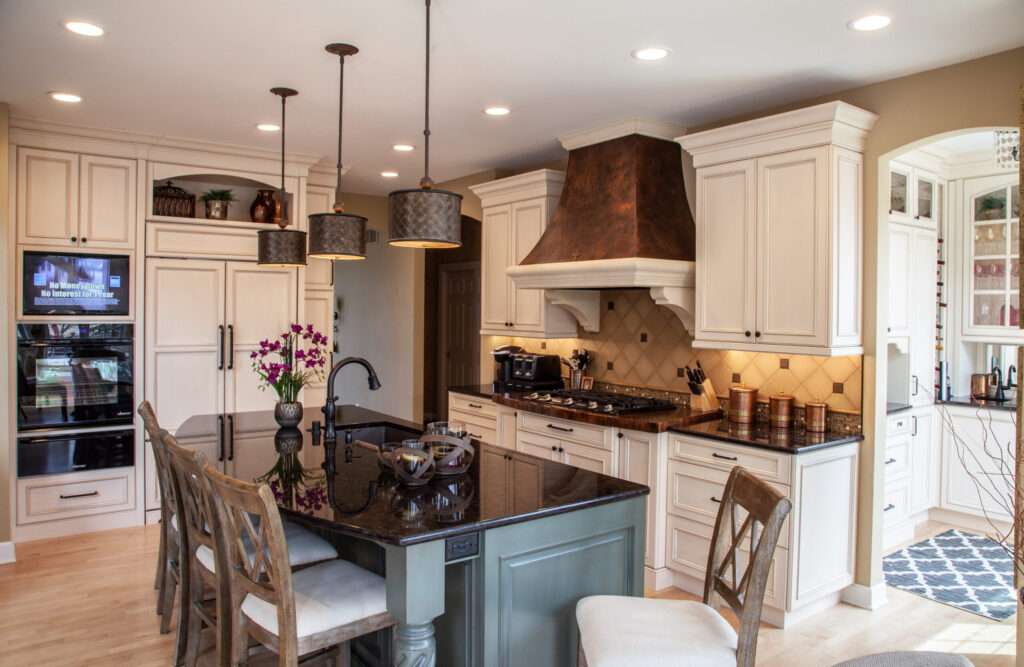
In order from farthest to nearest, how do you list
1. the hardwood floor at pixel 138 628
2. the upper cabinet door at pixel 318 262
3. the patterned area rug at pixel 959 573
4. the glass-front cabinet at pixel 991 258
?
the upper cabinet door at pixel 318 262, the glass-front cabinet at pixel 991 258, the patterned area rug at pixel 959 573, the hardwood floor at pixel 138 628

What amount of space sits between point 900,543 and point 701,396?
176 cm

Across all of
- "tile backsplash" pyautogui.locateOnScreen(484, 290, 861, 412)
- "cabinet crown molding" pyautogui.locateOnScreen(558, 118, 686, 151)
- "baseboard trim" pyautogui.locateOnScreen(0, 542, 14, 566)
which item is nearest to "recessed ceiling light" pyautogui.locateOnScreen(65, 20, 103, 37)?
"cabinet crown molding" pyautogui.locateOnScreen(558, 118, 686, 151)

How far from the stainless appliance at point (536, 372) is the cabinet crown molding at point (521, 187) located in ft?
3.83

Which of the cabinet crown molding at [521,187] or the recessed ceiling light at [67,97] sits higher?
the recessed ceiling light at [67,97]

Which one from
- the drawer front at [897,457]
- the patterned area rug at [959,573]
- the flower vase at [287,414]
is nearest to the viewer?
the flower vase at [287,414]

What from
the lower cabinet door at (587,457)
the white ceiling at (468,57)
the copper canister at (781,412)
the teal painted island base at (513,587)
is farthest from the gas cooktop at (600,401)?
the teal painted island base at (513,587)

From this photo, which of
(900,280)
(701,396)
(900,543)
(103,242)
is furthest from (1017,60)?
(103,242)

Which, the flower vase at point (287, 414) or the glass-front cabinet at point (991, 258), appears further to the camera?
the glass-front cabinet at point (991, 258)

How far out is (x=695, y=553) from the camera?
12.3 ft

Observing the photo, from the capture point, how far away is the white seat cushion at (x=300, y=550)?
253cm

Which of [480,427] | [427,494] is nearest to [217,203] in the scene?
[480,427]

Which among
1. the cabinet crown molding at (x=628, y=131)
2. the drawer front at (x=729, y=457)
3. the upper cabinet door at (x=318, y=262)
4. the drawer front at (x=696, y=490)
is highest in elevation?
the cabinet crown molding at (x=628, y=131)

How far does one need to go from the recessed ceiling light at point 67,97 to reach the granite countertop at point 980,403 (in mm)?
5788

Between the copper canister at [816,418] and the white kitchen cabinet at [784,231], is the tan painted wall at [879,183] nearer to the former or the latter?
the white kitchen cabinet at [784,231]
